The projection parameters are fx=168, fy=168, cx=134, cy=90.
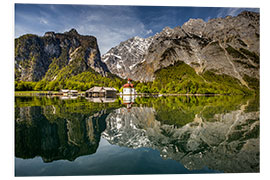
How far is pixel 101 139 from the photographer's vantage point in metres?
5.32

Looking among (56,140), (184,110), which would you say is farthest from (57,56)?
(56,140)

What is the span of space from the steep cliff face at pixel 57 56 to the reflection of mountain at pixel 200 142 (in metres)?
115

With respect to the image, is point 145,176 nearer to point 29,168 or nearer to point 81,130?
point 29,168

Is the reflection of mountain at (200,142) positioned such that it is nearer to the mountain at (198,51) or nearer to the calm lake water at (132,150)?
the calm lake water at (132,150)

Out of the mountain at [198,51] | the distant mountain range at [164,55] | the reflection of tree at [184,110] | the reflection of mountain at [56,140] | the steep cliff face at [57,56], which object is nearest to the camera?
the reflection of mountain at [56,140]

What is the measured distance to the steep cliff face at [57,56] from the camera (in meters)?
112

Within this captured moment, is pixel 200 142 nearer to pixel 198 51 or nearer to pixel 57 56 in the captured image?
pixel 198 51

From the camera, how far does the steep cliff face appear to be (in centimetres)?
11156


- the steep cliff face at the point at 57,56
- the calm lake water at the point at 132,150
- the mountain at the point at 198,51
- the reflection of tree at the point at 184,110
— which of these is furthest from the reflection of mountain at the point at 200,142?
the steep cliff face at the point at 57,56

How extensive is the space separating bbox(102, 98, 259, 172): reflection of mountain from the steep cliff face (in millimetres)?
115192

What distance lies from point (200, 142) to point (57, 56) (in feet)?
476

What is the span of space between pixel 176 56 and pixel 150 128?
11498cm

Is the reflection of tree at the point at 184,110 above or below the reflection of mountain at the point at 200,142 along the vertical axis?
above
